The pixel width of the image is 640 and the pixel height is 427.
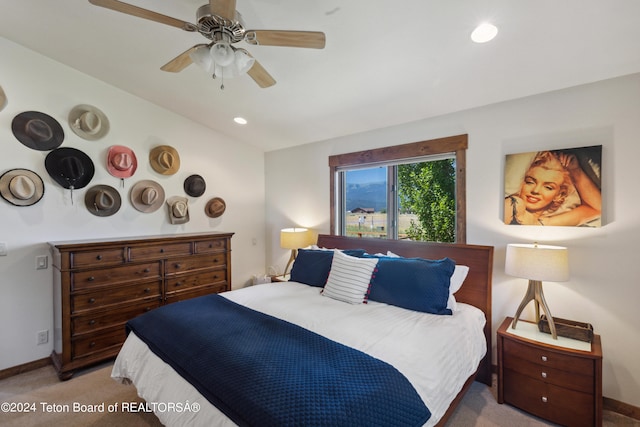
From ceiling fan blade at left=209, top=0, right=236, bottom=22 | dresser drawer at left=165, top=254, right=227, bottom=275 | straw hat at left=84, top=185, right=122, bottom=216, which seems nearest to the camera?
ceiling fan blade at left=209, top=0, right=236, bottom=22

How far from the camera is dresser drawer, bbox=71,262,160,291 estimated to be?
99.7 inches

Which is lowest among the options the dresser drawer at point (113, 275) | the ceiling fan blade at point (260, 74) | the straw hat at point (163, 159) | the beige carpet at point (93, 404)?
the beige carpet at point (93, 404)

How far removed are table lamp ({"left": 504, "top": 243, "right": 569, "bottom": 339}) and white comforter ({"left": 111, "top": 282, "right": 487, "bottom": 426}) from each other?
0.42 m

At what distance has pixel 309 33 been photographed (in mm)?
1522

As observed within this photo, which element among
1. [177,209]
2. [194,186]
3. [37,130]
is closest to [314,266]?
[177,209]

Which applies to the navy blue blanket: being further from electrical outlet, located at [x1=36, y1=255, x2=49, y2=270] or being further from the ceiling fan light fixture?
electrical outlet, located at [x1=36, y1=255, x2=49, y2=270]

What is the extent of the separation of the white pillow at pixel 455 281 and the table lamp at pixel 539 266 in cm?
32

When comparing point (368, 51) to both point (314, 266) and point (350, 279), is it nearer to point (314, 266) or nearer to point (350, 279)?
point (350, 279)

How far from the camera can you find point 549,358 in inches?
75.8

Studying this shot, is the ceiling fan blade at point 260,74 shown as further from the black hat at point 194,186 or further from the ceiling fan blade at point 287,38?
the black hat at point 194,186

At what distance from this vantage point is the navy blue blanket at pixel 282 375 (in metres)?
1.10

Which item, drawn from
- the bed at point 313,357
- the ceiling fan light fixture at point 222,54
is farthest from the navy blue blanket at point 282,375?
the ceiling fan light fixture at point 222,54

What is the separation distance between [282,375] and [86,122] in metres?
3.10

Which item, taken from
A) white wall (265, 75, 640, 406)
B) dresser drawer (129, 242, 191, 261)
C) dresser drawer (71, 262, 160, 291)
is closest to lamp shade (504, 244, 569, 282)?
white wall (265, 75, 640, 406)
